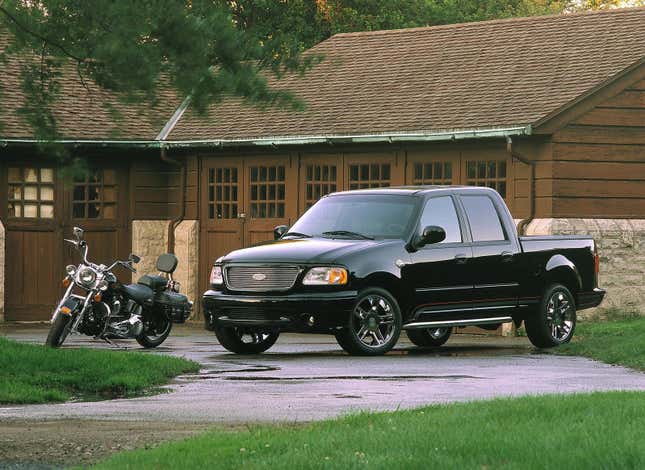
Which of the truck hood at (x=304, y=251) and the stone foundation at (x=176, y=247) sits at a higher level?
the truck hood at (x=304, y=251)

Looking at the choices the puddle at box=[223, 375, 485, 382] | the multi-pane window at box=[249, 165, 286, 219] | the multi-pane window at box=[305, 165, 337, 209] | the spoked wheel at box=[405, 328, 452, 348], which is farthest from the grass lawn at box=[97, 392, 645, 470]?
the multi-pane window at box=[249, 165, 286, 219]

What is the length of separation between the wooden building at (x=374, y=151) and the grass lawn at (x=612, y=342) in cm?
188

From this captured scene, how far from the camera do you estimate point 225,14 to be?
1045 centimetres

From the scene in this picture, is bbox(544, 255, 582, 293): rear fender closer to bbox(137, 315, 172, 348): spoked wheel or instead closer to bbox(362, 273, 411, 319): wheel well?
bbox(362, 273, 411, 319): wheel well

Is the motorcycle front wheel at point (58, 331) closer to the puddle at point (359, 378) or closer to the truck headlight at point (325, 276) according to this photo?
the truck headlight at point (325, 276)

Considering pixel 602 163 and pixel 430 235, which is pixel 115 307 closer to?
pixel 430 235

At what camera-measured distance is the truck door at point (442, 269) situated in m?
18.8

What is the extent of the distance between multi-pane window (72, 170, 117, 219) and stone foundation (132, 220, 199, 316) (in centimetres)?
57

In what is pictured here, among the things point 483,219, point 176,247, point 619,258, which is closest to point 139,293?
point 483,219

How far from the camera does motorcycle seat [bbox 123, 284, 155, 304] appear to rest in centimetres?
1998

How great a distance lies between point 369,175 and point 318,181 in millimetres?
1149

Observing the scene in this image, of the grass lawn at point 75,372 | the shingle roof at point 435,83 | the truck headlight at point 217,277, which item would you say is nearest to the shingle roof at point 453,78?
the shingle roof at point 435,83

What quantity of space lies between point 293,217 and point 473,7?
2013 centimetres

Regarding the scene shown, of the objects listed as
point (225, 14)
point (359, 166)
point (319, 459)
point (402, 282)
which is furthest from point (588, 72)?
point (319, 459)
